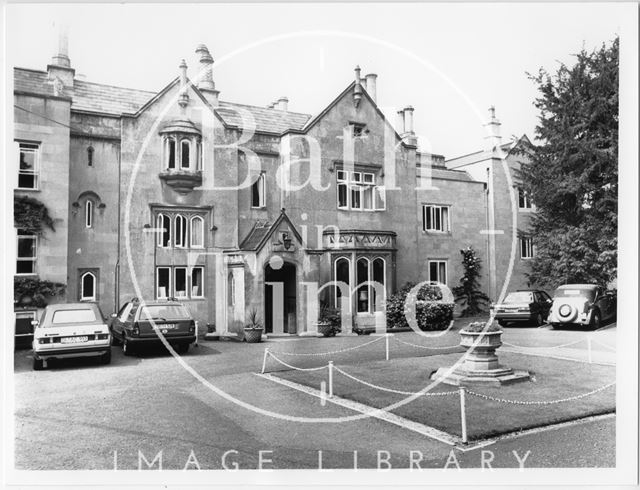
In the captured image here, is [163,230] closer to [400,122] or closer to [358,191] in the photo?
[358,191]

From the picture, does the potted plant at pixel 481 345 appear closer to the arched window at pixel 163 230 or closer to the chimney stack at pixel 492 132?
the chimney stack at pixel 492 132

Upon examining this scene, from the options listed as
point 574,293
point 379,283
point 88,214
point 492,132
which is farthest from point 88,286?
point 574,293

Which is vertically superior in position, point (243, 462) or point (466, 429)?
point (466, 429)

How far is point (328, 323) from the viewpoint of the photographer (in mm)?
10008

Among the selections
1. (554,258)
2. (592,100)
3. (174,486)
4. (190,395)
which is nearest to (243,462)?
(174,486)

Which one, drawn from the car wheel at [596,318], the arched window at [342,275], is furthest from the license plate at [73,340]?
the car wheel at [596,318]

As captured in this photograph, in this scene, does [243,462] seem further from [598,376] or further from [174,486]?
[598,376]

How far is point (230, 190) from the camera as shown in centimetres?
980

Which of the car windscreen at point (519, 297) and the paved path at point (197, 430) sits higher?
the car windscreen at point (519, 297)

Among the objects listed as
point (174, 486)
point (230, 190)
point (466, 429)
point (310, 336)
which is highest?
point (230, 190)

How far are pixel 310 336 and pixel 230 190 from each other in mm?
3289

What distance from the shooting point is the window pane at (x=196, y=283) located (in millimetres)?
9430

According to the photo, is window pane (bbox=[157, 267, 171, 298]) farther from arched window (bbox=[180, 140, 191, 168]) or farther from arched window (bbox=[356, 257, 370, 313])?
arched window (bbox=[356, 257, 370, 313])

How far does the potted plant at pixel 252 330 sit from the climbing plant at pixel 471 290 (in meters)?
3.91
